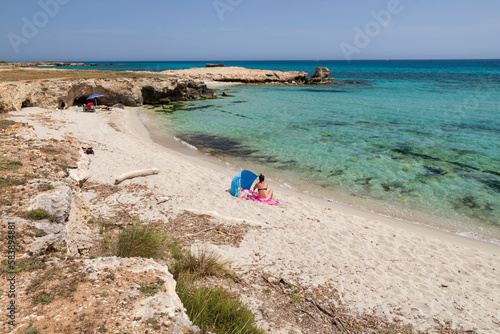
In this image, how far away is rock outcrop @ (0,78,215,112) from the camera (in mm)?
19761

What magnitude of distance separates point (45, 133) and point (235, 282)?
13.4 meters

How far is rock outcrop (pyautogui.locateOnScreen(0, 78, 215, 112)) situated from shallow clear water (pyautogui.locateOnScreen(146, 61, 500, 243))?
475cm

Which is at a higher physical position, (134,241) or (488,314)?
(134,241)

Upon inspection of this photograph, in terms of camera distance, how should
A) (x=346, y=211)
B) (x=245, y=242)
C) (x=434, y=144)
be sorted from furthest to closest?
(x=434, y=144) → (x=346, y=211) → (x=245, y=242)

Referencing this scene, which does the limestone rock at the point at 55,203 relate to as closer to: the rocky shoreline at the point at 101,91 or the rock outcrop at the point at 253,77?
the rocky shoreline at the point at 101,91

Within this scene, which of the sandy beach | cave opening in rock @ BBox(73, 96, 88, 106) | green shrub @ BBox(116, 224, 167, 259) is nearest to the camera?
green shrub @ BBox(116, 224, 167, 259)

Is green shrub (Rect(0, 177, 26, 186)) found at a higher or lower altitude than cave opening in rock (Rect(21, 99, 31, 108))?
higher

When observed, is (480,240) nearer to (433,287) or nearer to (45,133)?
(433,287)

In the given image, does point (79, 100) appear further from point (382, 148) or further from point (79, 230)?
point (382, 148)

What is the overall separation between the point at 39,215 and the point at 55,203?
0.39 m

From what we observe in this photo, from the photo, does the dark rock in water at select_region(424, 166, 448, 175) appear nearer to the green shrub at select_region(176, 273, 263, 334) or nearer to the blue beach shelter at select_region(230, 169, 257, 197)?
the blue beach shelter at select_region(230, 169, 257, 197)

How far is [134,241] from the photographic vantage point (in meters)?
5.28

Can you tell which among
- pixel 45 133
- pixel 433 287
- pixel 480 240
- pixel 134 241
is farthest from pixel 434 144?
pixel 45 133

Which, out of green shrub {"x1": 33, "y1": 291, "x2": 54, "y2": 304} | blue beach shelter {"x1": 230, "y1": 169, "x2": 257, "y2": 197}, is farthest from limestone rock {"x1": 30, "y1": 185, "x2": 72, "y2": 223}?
blue beach shelter {"x1": 230, "y1": 169, "x2": 257, "y2": 197}
